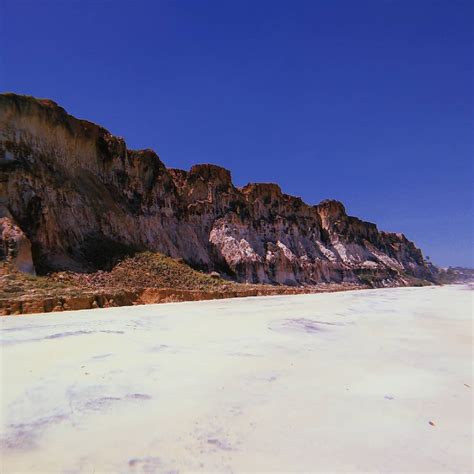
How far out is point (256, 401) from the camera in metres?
3.61

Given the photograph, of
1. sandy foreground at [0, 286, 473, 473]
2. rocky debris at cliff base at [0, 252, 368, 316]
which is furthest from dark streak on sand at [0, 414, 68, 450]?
rocky debris at cliff base at [0, 252, 368, 316]

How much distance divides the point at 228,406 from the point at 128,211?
85.8 ft

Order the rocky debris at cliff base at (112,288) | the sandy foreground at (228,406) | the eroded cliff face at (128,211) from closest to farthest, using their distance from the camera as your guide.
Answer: the sandy foreground at (228,406) < the rocky debris at cliff base at (112,288) < the eroded cliff face at (128,211)

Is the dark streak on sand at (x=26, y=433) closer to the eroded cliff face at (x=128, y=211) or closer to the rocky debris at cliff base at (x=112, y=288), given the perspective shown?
the rocky debris at cliff base at (x=112, y=288)

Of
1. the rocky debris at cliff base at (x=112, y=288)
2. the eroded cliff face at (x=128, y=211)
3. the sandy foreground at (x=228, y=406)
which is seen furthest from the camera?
the eroded cliff face at (x=128, y=211)

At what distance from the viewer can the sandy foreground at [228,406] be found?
257 cm

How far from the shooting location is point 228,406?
3.45 meters

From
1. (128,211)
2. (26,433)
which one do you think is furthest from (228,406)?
(128,211)

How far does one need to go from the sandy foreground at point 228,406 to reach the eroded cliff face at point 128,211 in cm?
1291

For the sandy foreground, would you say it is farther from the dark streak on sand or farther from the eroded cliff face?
the eroded cliff face

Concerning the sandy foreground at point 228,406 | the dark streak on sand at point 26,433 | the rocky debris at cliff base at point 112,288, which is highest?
the rocky debris at cliff base at point 112,288

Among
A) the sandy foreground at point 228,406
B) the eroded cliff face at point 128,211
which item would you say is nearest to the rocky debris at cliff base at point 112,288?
the eroded cliff face at point 128,211

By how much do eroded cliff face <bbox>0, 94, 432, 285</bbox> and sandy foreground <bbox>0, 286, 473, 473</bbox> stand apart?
12.9 metres

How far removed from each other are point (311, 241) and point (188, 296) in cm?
3572
